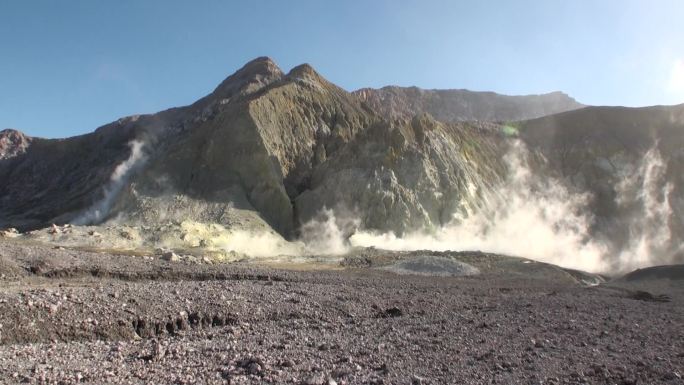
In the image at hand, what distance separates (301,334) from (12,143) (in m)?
146

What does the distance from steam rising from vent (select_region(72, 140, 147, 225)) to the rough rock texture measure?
48183 millimetres

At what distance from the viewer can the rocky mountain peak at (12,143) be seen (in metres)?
133

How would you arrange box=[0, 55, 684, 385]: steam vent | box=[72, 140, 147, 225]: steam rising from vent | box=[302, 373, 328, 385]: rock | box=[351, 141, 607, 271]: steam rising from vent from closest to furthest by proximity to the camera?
box=[302, 373, 328, 385]: rock
box=[0, 55, 684, 385]: steam vent
box=[351, 141, 607, 271]: steam rising from vent
box=[72, 140, 147, 225]: steam rising from vent

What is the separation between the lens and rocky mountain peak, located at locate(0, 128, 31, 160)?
437ft

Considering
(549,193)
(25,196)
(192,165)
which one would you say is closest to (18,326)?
(192,165)

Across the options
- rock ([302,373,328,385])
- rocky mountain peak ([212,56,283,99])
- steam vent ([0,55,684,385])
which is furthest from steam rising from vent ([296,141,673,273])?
rock ([302,373,328,385])

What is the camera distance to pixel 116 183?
85938 millimetres

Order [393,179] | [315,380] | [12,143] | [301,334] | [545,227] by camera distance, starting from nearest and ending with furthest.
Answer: [315,380] → [301,334] → [393,179] → [545,227] → [12,143]

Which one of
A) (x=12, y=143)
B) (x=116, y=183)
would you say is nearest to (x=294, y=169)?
(x=116, y=183)

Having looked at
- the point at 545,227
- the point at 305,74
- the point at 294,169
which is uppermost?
the point at 305,74

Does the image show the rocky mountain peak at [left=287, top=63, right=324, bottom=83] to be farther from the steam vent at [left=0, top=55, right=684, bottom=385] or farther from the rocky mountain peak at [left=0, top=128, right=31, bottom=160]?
the rocky mountain peak at [left=0, top=128, right=31, bottom=160]

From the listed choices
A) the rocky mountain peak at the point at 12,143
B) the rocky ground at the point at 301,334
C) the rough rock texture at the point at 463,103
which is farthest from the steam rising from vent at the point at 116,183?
the rocky mountain peak at the point at 12,143

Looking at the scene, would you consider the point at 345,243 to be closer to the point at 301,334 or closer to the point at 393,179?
the point at 393,179

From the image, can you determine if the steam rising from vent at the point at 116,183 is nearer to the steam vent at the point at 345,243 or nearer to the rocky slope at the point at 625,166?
the steam vent at the point at 345,243
